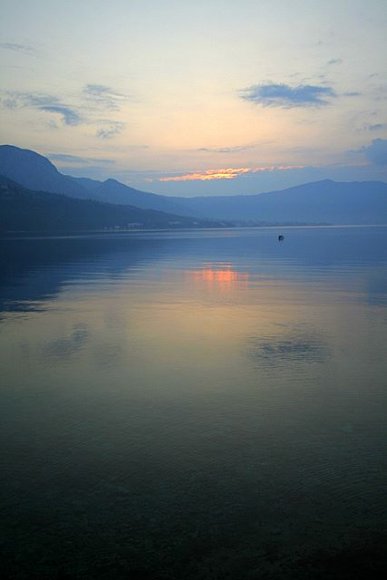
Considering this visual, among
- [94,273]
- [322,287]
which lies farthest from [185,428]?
[94,273]

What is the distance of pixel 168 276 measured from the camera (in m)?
55.1

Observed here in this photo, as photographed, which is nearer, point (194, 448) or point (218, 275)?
point (194, 448)

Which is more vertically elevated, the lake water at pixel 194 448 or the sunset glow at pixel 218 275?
the sunset glow at pixel 218 275

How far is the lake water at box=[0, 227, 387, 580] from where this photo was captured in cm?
906

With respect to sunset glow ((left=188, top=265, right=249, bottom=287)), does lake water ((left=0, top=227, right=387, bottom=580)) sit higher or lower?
lower

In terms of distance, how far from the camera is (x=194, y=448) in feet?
42.8

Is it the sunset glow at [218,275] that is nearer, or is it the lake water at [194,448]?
the lake water at [194,448]

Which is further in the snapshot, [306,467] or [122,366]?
[122,366]

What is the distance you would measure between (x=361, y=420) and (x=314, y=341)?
31.6 ft

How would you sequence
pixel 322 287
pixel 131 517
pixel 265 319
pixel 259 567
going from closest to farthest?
pixel 259 567
pixel 131 517
pixel 265 319
pixel 322 287

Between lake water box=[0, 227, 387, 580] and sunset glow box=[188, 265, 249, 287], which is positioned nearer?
lake water box=[0, 227, 387, 580]

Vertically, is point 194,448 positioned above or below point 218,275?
below

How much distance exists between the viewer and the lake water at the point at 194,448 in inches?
357

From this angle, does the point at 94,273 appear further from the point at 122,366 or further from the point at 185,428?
the point at 185,428
